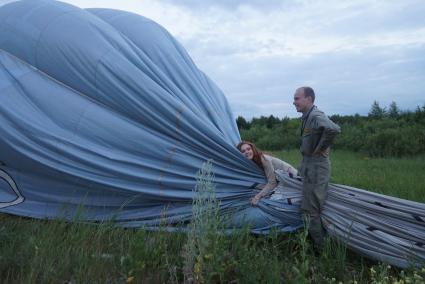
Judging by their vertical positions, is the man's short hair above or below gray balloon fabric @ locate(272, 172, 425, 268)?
above

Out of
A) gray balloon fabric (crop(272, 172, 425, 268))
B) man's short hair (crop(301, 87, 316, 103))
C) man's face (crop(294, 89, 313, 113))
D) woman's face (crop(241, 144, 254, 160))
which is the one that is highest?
man's short hair (crop(301, 87, 316, 103))

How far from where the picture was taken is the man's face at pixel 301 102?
4875 millimetres

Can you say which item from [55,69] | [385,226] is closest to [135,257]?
[385,226]

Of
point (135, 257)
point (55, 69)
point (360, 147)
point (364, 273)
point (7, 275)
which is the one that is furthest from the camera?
point (360, 147)

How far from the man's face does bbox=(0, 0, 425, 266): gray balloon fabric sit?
749 mm

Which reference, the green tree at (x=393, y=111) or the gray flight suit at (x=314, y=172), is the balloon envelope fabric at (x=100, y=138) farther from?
the green tree at (x=393, y=111)

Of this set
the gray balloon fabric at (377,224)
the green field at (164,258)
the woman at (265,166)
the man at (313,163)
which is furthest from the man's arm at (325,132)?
the green field at (164,258)

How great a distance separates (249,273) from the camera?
3689 mm

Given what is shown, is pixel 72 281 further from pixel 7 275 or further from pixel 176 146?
pixel 176 146

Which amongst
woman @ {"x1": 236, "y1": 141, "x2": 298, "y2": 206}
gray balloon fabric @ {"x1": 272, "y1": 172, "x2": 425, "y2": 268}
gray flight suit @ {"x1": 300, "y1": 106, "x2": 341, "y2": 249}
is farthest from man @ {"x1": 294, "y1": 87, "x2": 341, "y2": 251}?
woman @ {"x1": 236, "y1": 141, "x2": 298, "y2": 206}

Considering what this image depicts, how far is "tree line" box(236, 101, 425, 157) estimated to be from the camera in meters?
14.4

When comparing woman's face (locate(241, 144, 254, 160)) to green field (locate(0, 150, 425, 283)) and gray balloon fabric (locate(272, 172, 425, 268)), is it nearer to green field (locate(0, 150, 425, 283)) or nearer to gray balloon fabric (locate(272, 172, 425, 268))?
gray balloon fabric (locate(272, 172, 425, 268))

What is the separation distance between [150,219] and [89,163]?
868 millimetres

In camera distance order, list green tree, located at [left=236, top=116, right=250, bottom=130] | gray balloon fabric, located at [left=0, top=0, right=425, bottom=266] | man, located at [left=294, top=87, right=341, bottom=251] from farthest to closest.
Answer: green tree, located at [left=236, top=116, right=250, bottom=130], gray balloon fabric, located at [left=0, top=0, right=425, bottom=266], man, located at [left=294, top=87, right=341, bottom=251]
